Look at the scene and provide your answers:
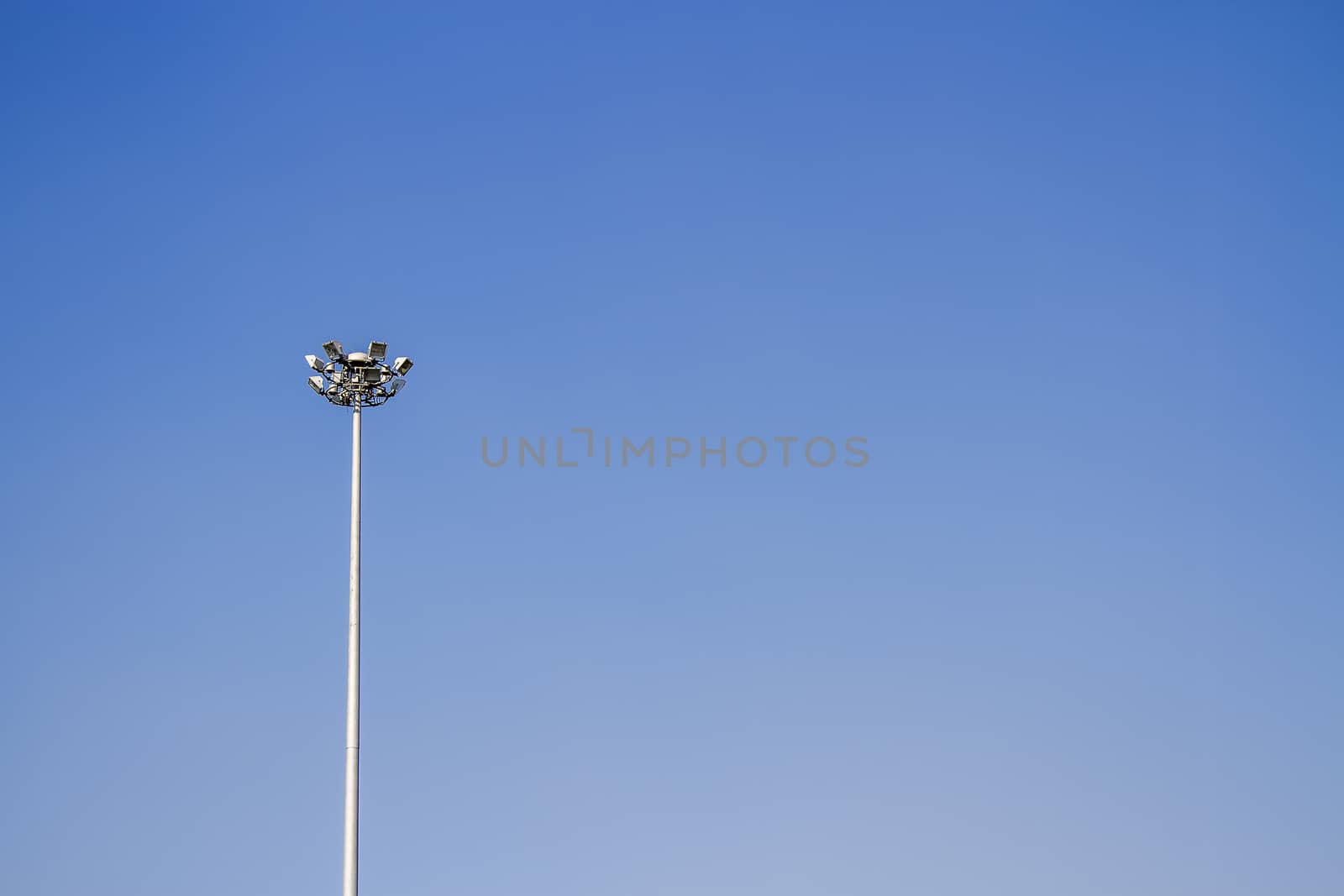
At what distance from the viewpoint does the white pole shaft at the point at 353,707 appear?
181 ft

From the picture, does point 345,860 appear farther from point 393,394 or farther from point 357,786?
point 393,394

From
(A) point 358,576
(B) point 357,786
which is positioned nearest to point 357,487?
(A) point 358,576

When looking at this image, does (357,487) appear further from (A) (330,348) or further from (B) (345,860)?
(B) (345,860)

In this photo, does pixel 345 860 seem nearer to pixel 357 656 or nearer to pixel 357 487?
pixel 357 656

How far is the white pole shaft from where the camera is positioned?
55.2 m

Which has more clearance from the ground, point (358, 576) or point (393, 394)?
point (393, 394)

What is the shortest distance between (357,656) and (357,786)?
10.1 feet

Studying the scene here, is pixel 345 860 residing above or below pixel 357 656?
below

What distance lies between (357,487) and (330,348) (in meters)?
3.43

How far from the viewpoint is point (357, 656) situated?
2244 inches

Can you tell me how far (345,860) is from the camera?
181 feet

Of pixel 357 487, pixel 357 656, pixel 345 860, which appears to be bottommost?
pixel 345 860

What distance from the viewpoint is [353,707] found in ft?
186

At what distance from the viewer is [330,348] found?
58.6m
